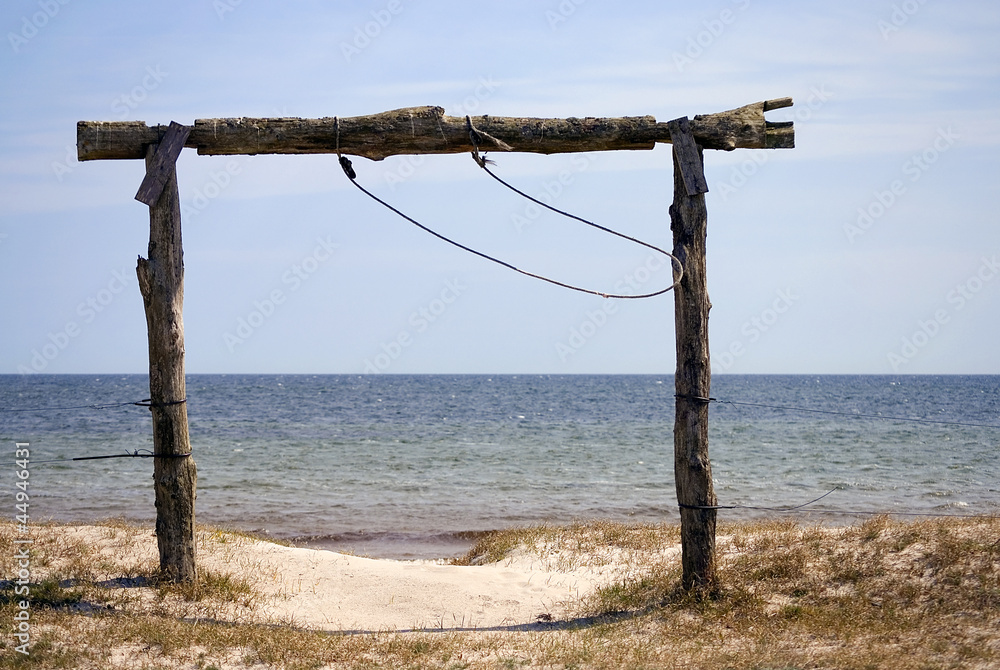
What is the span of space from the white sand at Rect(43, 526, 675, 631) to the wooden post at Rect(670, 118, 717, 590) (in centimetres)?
147

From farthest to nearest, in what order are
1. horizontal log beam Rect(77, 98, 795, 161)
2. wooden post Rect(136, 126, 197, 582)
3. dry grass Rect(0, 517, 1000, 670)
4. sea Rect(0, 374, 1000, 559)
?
sea Rect(0, 374, 1000, 559)
horizontal log beam Rect(77, 98, 795, 161)
wooden post Rect(136, 126, 197, 582)
dry grass Rect(0, 517, 1000, 670)

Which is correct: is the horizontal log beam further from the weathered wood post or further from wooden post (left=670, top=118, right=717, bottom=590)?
wooden post (left=670, top=118, right=717, bottom=590)

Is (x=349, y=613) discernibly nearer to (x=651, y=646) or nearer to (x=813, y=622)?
(x=651, y=646)

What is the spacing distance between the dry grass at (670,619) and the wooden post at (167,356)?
0.55 meters

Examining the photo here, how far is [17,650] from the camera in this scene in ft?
19.1

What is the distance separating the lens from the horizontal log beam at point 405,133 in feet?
24.4

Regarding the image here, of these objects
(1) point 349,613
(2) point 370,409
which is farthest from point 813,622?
(2) point 370,409

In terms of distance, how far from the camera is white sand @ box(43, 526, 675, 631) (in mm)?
7461

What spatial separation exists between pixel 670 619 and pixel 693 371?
224cm

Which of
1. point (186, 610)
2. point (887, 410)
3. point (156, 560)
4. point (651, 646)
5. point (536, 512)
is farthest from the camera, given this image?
point (887, 410)

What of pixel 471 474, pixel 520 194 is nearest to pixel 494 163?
pixel 520 194

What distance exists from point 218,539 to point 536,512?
7986mm

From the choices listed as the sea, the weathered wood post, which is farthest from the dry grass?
the sea

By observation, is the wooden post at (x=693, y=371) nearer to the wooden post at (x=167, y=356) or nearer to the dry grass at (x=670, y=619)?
the dry grass at (x=670, y=619)
